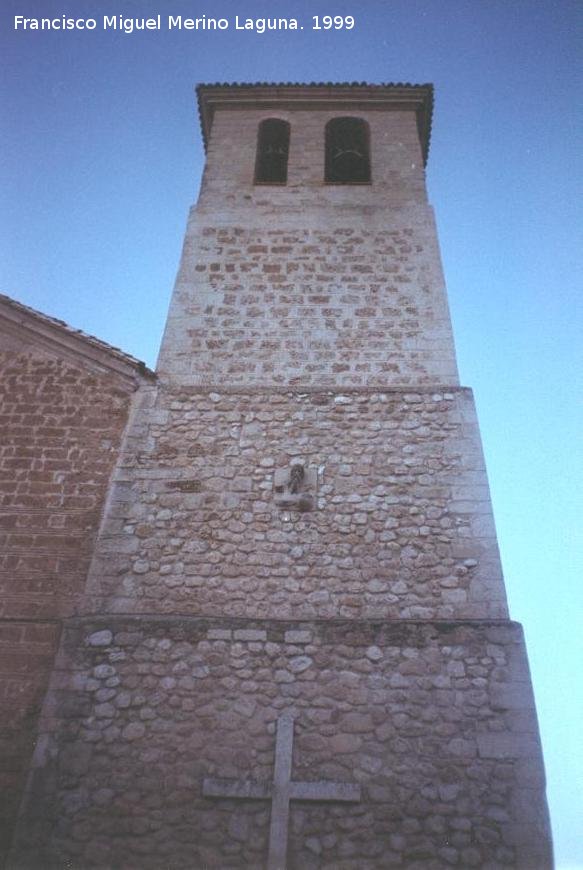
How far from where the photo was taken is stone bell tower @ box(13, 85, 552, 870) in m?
4.21

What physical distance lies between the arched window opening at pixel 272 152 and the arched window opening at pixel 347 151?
71cm

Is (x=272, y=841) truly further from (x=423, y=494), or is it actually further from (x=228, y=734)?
(x=423, y=494)

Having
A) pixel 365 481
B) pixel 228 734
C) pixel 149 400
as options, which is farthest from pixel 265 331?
pixel 228 734

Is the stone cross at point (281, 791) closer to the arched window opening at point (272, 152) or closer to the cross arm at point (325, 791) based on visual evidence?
the cross arm at point (325, 791)

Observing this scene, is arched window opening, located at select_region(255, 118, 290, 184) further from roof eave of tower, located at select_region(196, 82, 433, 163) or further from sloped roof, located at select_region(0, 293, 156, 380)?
sloped roof, located at select_region(0, 293, 156, 380)

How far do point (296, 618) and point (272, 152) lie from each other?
26.5 feet

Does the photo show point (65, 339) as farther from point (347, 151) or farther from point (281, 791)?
point (347, 151)

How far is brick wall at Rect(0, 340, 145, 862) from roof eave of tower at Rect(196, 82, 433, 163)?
21.0 feet

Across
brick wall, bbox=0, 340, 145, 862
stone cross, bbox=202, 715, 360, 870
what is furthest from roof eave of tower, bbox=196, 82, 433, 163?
stone cross, bbox=202, 715, 360, 870

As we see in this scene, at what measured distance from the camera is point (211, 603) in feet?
16.9

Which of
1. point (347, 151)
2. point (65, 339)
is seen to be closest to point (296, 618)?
point (65, 339)

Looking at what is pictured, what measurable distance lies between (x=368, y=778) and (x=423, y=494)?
2383 millimetres

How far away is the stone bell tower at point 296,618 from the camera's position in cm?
421

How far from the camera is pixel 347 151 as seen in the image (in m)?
10.1
